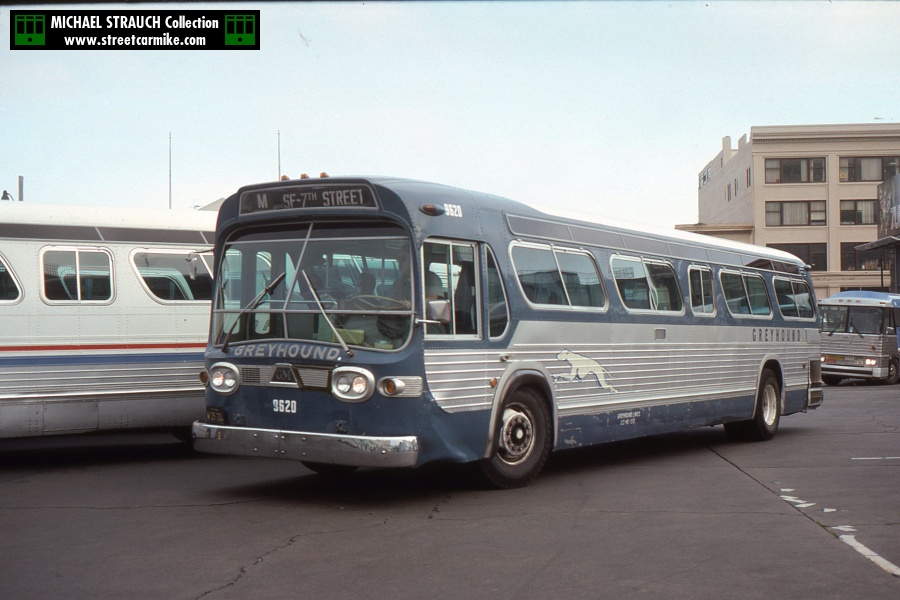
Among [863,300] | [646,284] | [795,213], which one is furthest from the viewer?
[795,213]

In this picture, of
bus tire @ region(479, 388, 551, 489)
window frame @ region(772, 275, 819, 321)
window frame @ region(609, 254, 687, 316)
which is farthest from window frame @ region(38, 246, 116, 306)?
window frame @ region(772, 275, 819, 321)

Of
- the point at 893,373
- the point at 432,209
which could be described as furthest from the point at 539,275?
the point at 893,373

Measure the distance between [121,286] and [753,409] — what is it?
342 inches

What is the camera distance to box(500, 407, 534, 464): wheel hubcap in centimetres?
999

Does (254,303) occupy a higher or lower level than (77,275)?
lower

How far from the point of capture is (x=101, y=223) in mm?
12461

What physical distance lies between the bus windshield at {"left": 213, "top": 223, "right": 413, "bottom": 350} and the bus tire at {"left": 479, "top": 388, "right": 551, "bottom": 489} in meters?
1.62

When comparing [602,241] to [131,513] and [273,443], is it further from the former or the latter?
[131,513]

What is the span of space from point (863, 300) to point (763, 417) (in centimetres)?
1971

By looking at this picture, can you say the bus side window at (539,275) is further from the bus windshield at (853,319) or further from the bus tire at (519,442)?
the bus windshield at (853,319)

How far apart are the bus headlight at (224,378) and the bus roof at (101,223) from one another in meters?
3.52

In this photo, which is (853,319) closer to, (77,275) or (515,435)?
(515,435)

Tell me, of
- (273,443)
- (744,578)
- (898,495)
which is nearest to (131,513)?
(273,443)

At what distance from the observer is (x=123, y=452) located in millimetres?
14234
